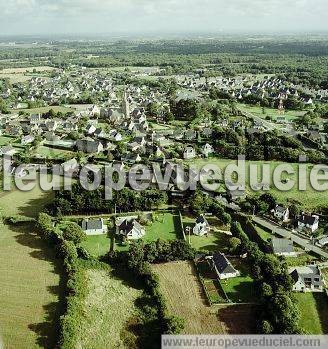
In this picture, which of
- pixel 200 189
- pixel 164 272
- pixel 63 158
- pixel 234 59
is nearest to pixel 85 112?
pixel 63 158

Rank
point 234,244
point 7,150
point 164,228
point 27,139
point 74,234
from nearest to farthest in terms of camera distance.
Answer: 1. point 234,244
2. point 74,234
3. point 164,228
4. point 7,150
5. point 27,139

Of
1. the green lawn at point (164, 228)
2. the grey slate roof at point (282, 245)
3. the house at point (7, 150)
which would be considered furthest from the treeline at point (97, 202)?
the house at point (7, 150)

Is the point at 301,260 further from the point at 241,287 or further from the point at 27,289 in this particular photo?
the point at 27,289

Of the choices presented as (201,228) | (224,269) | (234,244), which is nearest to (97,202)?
(201,228)

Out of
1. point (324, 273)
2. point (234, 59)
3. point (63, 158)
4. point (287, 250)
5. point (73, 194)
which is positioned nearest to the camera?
point (324, 273)

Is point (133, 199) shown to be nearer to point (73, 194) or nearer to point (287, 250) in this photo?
point (73, 194)

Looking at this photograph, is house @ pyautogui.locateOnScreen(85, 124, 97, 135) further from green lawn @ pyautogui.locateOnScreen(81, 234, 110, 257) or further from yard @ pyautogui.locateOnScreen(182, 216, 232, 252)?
green lawn @ pyautogui.locateOnScreen(81, 234, 110, 257)

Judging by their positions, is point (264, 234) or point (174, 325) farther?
point (264, 234)
